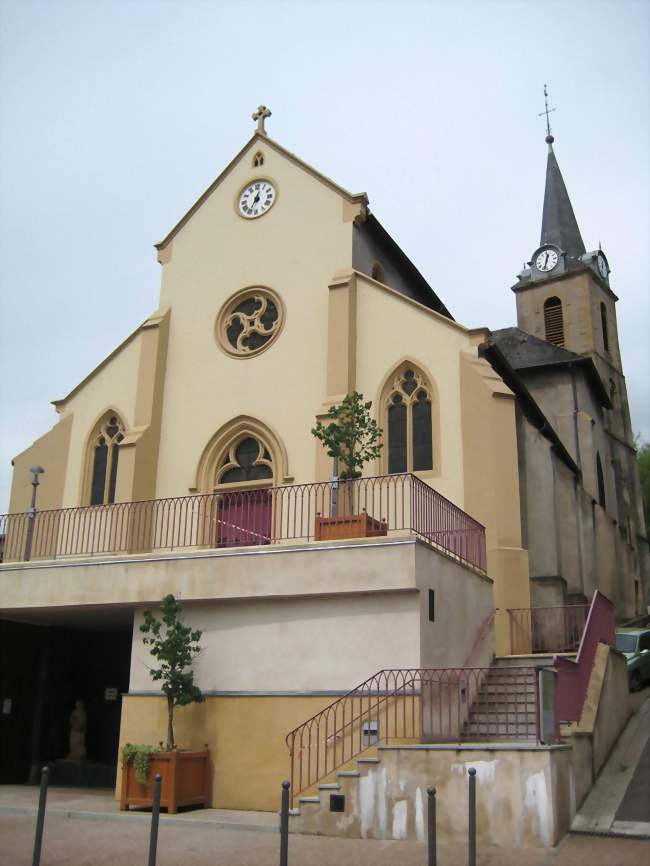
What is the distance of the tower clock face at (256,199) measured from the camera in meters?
23.2

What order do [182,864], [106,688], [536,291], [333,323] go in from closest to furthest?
[182,864] → [106,688] → [333,323] → [536,291]

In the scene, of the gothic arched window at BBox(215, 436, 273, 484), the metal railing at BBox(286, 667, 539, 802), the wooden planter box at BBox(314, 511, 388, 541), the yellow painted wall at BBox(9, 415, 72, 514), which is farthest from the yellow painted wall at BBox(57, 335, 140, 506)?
the metal railing at BBox(286, 667, 539, 802)

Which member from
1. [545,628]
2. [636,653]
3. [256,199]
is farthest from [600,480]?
[256,199]

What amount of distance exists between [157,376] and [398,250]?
7.31m

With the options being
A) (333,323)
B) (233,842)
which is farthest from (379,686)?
(333,323)

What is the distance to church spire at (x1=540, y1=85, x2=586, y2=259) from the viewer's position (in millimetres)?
40812

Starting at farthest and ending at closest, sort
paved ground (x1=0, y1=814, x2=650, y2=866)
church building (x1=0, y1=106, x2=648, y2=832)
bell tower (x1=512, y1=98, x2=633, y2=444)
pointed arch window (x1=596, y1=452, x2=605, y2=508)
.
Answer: bell tower (x1=512, y1=98, x2=633, y2=444)
pointed arch window (x1=596, y1=452, x2=605, y2=508)
church building (x1=0, y1=106, x2=648, y2=832)
paved ground (x1=0, y1=814, x2=650, y2=866)

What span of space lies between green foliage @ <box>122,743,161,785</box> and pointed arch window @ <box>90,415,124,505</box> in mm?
9421

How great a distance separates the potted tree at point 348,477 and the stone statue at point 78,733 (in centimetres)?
696

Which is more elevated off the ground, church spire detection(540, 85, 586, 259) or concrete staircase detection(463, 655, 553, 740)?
church spire detection(540, 85, 586, 259)

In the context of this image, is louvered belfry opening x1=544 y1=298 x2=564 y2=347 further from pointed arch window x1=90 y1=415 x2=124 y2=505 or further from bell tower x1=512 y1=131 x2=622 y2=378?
pointed arch window x1=90 y1=415 x2=124 y2=505

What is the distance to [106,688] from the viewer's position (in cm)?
1905

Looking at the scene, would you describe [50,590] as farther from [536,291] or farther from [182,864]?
[536,291]

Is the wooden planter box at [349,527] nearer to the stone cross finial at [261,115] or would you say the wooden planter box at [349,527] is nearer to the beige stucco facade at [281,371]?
the beige stucco facade at [281,371]
